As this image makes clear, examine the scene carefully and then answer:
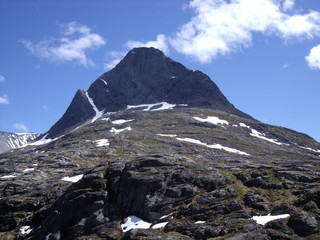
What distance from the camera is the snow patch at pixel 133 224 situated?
47656mm

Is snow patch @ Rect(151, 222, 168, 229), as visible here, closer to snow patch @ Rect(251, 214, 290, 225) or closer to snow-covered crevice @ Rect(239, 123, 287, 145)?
snow patch @ Rect(251, 214, 290, 225)

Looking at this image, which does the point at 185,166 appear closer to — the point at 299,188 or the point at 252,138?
the point at 299,188

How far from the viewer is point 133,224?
48781mm

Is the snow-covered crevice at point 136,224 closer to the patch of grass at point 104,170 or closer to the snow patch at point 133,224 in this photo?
the snow patch at point 133,224

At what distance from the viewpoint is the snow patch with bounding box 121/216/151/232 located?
4766 centimetres

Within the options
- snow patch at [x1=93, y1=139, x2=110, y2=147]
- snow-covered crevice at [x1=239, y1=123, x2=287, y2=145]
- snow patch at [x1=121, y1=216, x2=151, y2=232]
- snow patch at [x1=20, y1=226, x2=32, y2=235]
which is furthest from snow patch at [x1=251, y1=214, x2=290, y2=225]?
snow-covered crevice at [x1=239, y1=123, x2=287, y2=145]

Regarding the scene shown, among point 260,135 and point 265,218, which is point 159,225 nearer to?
point 265,218

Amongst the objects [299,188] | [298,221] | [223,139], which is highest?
[223,139]

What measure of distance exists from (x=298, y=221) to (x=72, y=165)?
77731mm

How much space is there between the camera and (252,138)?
17325cm

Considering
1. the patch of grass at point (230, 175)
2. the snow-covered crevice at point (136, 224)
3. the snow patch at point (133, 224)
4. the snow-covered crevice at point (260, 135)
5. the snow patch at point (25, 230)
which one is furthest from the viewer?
the snow-covered crevice at point (260, 135)

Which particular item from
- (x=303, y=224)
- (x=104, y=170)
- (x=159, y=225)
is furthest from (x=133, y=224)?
(x=303, y=224)

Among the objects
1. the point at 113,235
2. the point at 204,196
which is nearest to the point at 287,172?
the point at 204,196

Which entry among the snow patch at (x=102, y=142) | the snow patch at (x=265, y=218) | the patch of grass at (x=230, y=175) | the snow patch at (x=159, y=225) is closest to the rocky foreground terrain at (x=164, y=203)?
the snow patch at (x=159, y=225)
